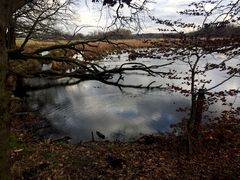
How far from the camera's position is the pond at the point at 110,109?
48.4 feet

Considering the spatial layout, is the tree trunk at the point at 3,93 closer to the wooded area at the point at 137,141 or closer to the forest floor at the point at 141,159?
the wooded area at the point at 137,141

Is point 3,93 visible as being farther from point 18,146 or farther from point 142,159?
point 18,146

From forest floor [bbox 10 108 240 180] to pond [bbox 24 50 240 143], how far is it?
5.91 feet

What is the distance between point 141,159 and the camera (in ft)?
30.6

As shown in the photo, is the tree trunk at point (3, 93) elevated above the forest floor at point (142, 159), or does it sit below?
above

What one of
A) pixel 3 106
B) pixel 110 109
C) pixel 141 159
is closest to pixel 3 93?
pixel 3 106

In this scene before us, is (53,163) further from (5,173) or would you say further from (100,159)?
(5,173)

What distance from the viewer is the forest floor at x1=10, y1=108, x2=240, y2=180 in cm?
796

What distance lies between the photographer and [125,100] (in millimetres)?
20484

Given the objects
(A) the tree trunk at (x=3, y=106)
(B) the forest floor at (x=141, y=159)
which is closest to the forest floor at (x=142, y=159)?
(B) the forest floor at (x=141, y=159)

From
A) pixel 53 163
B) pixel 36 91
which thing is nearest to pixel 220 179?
pixel 53 163

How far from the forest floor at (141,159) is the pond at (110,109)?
1.80 m

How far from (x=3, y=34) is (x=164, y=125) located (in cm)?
1177

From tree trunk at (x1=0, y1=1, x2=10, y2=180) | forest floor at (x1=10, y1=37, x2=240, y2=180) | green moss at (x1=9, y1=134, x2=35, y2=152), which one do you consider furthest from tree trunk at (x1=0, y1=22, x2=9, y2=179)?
green moss at (x1=9, y1=134, x2=35, y2=152)
